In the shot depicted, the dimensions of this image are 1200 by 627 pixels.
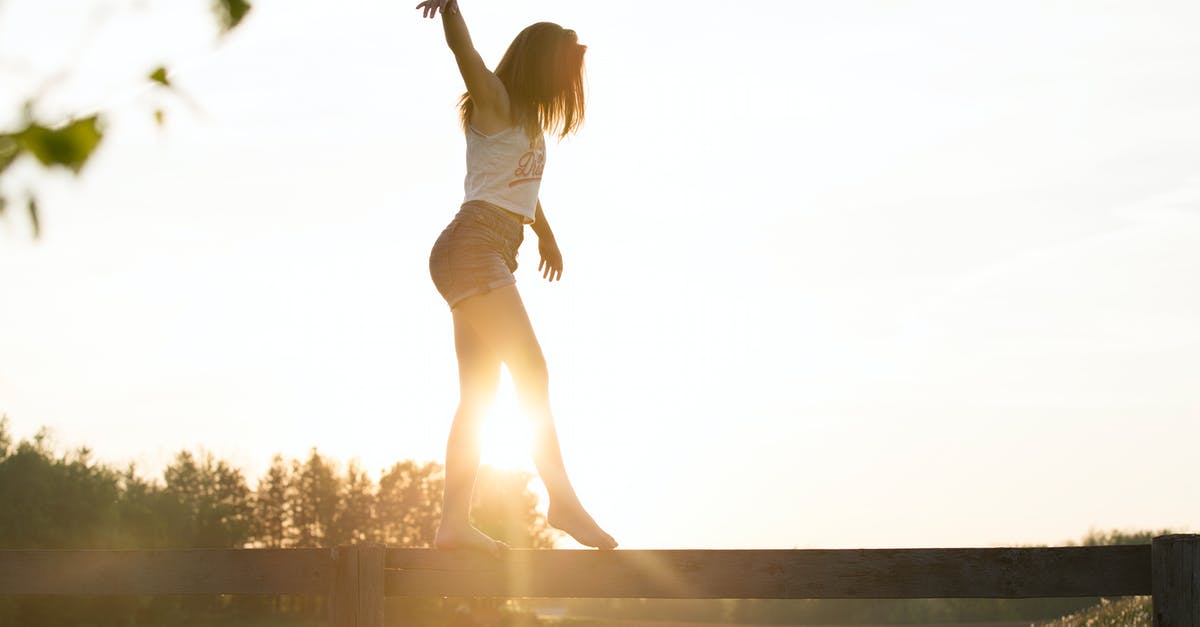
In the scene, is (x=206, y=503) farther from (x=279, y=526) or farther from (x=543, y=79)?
(x=543, y=79)

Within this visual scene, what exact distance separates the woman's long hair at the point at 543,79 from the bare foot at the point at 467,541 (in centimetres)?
203

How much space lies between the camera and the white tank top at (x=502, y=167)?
5.99 metres

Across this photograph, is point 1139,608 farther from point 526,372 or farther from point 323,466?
point 323,466

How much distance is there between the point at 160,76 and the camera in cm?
200

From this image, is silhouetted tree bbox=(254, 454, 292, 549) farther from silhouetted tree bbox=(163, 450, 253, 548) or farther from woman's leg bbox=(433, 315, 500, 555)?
woman's leg bbox=(433, 315, 500, 555)

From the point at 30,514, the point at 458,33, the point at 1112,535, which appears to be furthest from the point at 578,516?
the point at 30,514

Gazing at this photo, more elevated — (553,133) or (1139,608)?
(553,133)

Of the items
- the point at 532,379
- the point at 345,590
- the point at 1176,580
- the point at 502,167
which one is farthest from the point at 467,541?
the point at 1176,580

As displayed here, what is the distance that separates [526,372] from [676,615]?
6415 centimetres

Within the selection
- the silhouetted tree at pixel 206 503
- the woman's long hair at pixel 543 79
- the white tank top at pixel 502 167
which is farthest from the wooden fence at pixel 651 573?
the silhouetted tree at pixel 206 503

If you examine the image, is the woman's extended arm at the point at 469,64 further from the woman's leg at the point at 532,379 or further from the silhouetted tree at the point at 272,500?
the silhouetted tree at the point at 272,500

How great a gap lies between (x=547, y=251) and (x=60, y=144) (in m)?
4.87

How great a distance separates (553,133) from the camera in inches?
243

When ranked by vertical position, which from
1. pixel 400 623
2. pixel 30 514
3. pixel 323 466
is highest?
pixel 323 466
